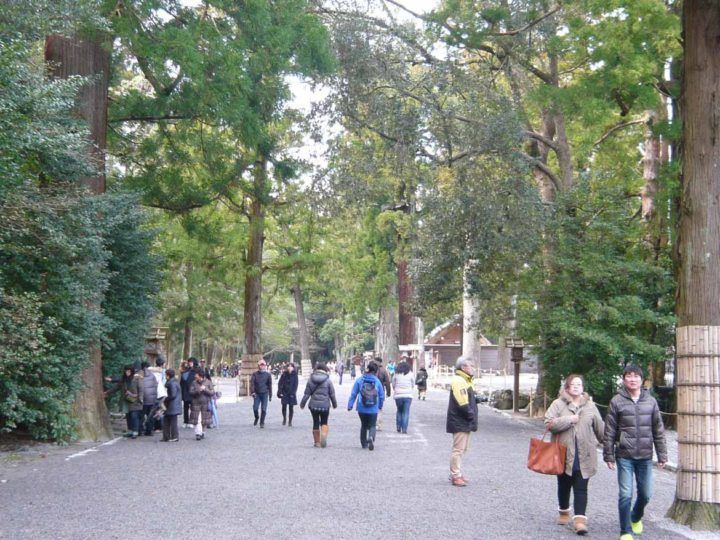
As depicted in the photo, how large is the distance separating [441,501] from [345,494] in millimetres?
1153

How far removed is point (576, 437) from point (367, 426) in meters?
7.12

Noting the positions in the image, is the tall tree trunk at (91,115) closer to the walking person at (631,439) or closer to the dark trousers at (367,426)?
the dark trousers at (367,426)

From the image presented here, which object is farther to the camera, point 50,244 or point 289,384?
point 289,384

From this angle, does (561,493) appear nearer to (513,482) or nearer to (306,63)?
(513,482)

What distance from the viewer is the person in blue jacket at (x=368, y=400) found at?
45.9ft

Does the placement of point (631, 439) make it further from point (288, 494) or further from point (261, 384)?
point (261, 384)

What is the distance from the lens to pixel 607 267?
18.9m

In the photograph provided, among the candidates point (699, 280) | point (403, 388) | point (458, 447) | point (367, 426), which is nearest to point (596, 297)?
point (403, 388)

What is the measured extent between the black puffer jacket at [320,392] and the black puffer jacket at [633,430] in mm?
7604

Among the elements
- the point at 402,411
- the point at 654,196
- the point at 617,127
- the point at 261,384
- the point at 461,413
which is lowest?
the point at 402,411

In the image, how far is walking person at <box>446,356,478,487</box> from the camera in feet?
33.5

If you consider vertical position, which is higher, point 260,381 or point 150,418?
point 260,381

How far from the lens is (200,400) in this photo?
1647cm

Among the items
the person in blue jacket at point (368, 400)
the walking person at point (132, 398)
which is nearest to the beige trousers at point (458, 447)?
the person in blue jacket at point (368, 400)
